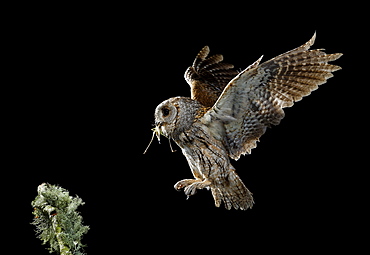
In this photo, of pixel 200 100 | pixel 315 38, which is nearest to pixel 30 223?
pixel 200 100

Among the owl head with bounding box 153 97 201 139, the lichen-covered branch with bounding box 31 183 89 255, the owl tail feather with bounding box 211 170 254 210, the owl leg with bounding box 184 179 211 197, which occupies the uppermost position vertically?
the owl head with bounding box 153 97 201 139

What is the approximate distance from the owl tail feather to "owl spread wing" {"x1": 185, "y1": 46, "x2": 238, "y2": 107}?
82cm

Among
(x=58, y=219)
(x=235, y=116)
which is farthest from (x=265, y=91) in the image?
(x=58, y=219)

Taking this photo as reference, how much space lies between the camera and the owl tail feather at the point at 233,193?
412 cm

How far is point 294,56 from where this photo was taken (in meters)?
3.74

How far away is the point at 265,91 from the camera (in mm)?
3881

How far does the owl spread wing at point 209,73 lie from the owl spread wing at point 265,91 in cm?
58

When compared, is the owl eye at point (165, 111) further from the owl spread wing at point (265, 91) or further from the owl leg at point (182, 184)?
the owl leg at point (182, 184)

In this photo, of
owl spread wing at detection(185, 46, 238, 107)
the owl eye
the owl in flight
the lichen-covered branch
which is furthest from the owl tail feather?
Result: the lichen-covered branch

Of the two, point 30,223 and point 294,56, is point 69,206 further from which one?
point 294,56

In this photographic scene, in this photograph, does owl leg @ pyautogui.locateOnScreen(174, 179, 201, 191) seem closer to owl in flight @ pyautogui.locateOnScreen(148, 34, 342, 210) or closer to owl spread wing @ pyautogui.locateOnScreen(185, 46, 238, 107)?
owl in flight @ pyautogui.locateOnScreen(148, 34, 342, 210)

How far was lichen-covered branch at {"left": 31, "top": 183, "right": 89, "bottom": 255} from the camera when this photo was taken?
3.65 meters

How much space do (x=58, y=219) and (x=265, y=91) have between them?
5.79 feet

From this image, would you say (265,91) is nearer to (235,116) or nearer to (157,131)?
(235,116)
